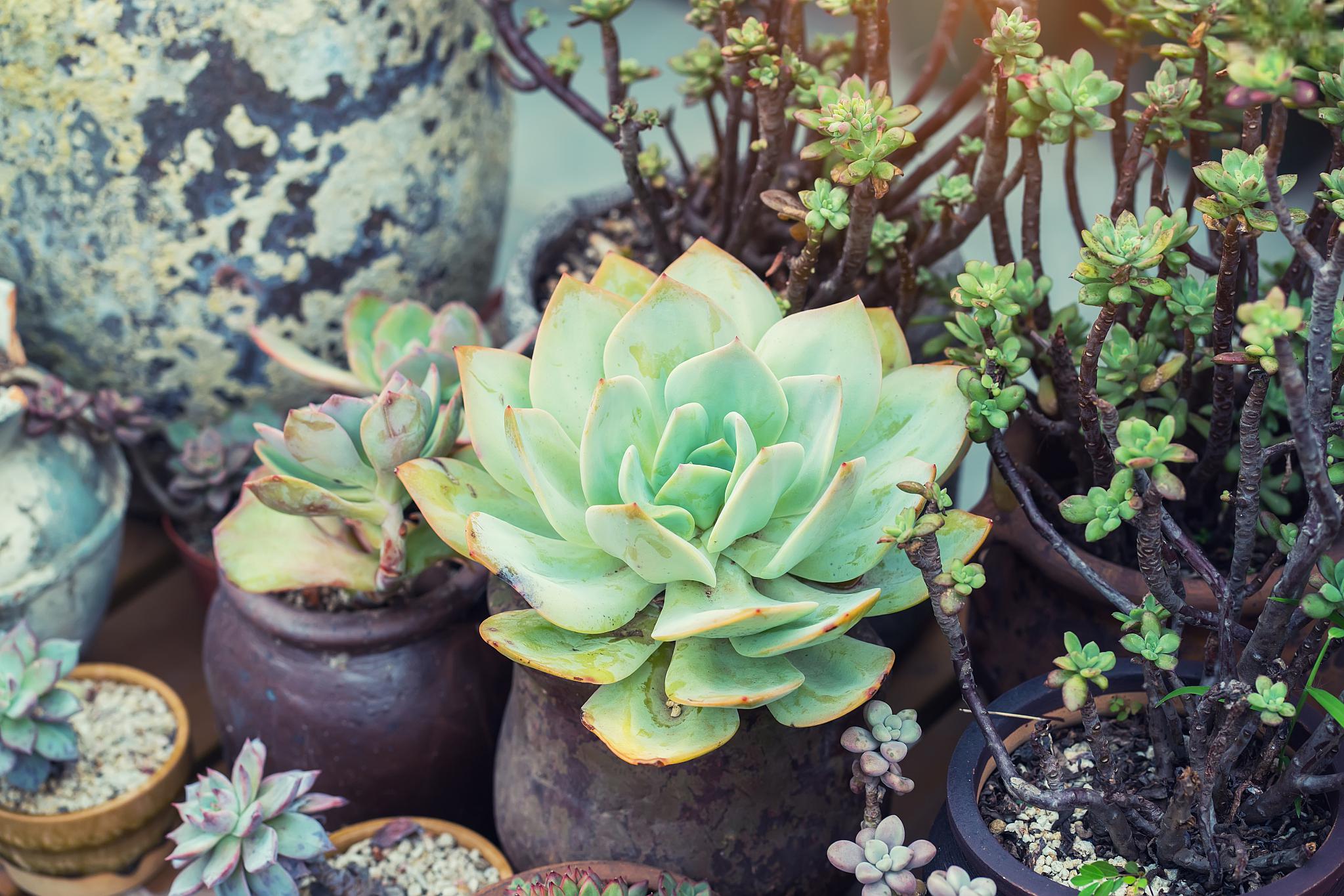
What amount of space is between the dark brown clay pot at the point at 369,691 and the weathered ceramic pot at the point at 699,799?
0.37ft

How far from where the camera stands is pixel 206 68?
2.96 feet

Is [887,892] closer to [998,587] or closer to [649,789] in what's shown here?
[649,789]

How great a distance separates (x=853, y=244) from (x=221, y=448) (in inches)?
22.9

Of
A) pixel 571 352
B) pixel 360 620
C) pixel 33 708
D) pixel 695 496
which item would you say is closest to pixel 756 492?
pixel 695 496

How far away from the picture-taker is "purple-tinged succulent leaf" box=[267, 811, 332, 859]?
2.21ft

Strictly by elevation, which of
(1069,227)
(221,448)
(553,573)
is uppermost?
(553,573)

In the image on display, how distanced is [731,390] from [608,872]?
26 cm

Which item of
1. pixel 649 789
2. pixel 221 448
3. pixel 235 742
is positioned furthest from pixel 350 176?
pixel 649 789

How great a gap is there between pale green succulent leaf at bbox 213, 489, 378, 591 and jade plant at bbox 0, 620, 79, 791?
167 mm

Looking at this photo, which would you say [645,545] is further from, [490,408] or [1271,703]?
[1271,703]

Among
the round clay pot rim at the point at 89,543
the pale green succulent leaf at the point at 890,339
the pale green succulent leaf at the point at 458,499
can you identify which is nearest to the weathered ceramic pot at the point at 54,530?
the round clay pot rim at the point at 89,543

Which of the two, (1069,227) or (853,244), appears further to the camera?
(1069,227)

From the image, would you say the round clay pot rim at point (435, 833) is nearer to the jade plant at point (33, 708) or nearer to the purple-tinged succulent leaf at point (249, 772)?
the purple-tinged succulent leaf at point (249, 772)

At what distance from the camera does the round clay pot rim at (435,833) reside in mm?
743
